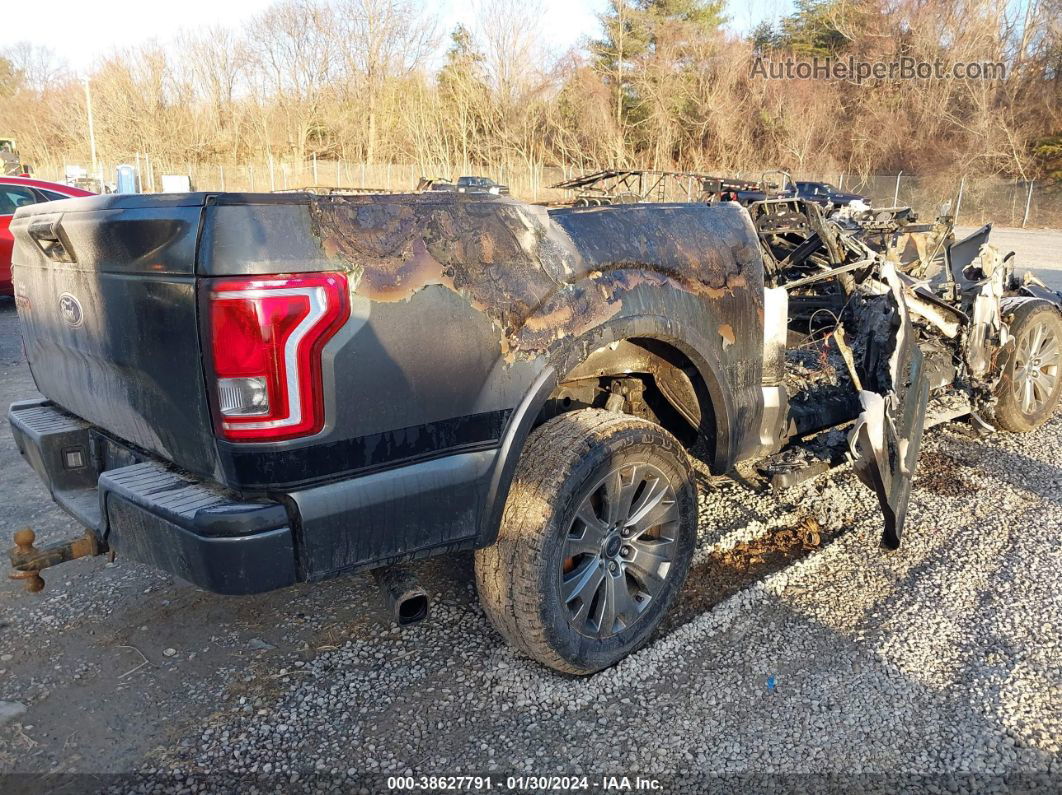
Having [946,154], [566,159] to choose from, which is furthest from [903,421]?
[946,154]

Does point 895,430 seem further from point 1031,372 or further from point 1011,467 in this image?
point 1031,372

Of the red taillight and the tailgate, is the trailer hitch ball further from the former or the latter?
the red taillight

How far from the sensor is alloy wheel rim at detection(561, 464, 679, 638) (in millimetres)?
2703

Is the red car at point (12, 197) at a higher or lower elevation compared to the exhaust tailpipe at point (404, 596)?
higher

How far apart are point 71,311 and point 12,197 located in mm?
10066

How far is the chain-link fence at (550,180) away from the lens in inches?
1001

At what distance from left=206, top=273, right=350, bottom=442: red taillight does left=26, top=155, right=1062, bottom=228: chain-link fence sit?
21.0 meters

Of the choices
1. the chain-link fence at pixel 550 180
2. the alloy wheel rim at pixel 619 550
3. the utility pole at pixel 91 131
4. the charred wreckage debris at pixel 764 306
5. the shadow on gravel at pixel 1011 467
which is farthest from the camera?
the utility pole at pixel 91 131

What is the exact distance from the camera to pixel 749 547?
12.5 ft

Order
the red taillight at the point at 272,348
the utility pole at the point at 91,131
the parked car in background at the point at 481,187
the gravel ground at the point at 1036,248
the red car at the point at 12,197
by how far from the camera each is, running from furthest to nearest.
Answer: the utility pole at the point at 91,131
the gravel ground at the point at 1036,248
the red car at the point at 12,197
the parked car in background at the point at 481,187
the red taillight at the point at 272,348

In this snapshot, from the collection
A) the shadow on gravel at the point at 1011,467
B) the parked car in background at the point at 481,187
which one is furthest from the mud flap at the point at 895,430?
the parked car in background at the point at 481,187

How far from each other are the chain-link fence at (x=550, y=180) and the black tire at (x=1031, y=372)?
18237mm
